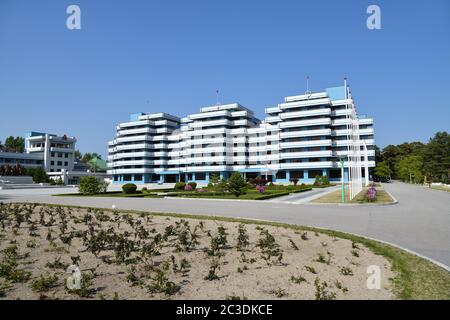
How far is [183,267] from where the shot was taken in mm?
6422

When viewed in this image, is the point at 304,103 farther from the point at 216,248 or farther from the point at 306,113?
the point at 216,248

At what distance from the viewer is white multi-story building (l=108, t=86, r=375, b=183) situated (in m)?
71.9

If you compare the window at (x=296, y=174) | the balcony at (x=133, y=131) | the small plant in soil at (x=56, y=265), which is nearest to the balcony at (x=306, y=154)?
the window at (x=296, y=174)

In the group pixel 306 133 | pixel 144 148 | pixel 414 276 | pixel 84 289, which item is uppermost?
pixel 306 133

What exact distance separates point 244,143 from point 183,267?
7587 centimetres

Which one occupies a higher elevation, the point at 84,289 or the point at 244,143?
the point at 244,143

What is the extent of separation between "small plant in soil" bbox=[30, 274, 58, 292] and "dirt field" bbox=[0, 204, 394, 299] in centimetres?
2

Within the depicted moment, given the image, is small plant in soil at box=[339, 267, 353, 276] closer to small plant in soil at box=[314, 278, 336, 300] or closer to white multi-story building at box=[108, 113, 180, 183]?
small plant in soil at box=[314, 278, 336, 300]

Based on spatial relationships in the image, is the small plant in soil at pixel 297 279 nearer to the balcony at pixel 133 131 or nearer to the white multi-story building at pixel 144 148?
the white multi-story building at pixel 144 148


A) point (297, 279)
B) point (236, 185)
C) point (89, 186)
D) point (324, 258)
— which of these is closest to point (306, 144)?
point (236, 185)

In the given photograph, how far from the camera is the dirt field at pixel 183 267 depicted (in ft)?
17.0

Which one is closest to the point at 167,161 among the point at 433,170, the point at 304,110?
the point at 304,110

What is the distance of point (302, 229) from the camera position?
10734mm

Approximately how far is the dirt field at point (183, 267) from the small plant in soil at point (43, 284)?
0.05ft
